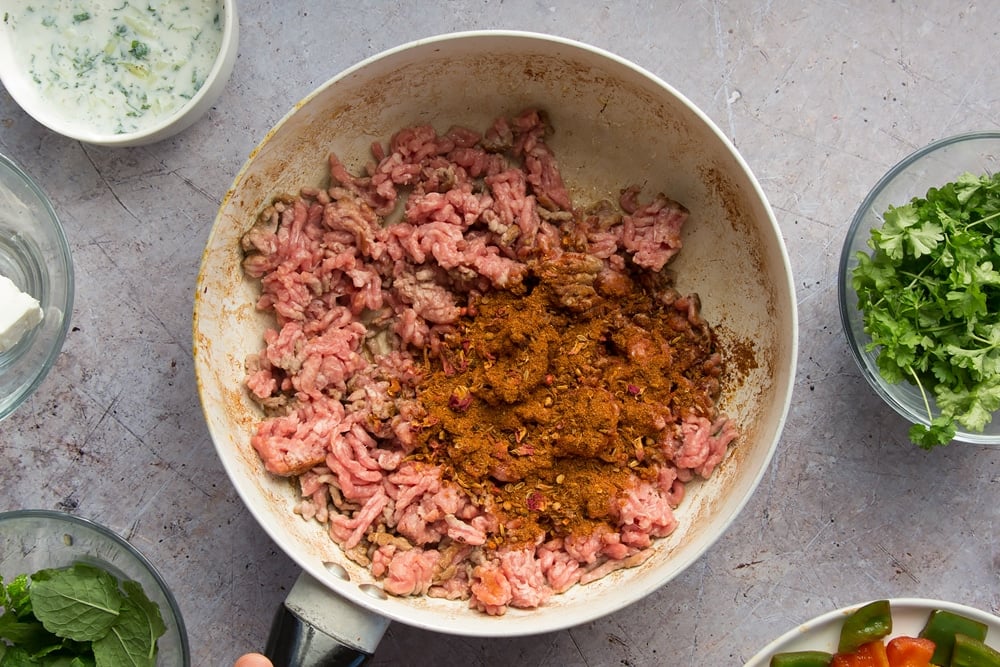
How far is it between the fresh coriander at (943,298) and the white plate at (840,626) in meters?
0.43

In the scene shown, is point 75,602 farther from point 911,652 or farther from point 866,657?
point 911,652

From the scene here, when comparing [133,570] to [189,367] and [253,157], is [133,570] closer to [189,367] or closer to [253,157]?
[189,367]

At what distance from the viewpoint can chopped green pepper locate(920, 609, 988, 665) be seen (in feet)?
6.86

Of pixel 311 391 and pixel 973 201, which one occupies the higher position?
pixel 973 201

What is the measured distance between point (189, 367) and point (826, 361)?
1.70 meters

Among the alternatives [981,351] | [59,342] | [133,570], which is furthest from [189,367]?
[981,351]

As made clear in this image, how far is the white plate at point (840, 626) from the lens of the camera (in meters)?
2.07

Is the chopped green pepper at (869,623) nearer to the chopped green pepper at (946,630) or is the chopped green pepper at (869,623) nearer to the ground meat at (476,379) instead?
the chopped green pepper at (946,630)

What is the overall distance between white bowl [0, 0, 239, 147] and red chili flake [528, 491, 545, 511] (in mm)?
1261

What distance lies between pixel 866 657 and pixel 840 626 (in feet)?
0.29

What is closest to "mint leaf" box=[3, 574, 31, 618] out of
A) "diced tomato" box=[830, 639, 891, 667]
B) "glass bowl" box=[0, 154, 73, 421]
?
"glass bowl" box=[0, 154, 73, 421]

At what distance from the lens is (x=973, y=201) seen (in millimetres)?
1991

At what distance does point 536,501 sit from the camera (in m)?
2.05

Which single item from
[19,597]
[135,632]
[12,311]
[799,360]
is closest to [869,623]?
[799,360]
